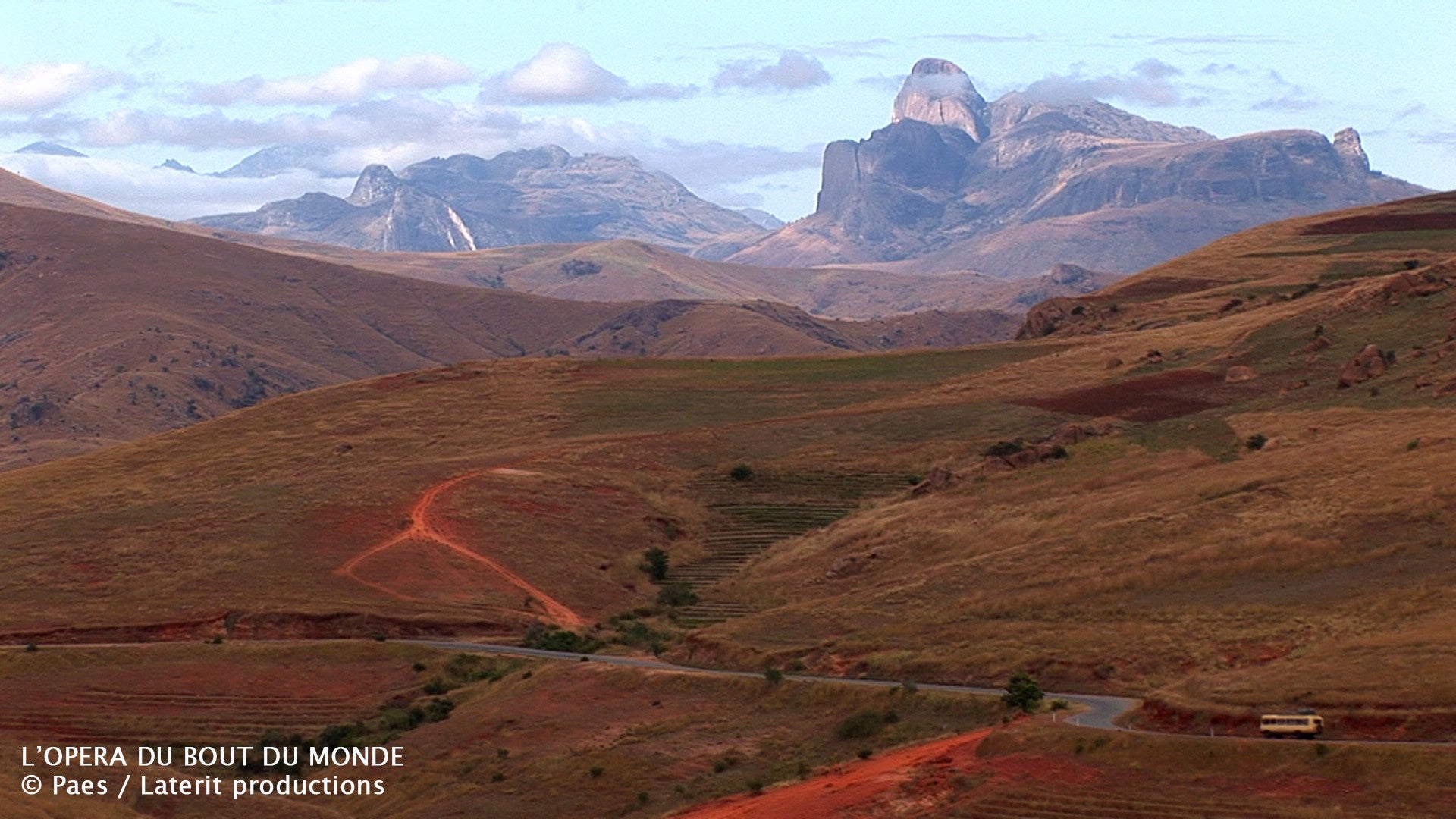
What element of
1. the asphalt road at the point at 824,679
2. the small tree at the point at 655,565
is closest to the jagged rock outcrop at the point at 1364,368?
the small tree at the point at 655,565

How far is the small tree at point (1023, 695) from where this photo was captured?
172 ft

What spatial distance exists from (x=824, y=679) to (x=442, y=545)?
32840 mm

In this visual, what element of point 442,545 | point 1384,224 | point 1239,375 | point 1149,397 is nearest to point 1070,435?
point 1149,397

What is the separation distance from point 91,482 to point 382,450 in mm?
18321

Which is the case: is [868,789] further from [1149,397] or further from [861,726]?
[1149,397]

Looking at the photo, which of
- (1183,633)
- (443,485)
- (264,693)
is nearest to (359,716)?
(264,693)

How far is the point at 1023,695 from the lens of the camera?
173ft

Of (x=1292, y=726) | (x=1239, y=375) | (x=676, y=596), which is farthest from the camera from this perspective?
(x=1239, y=375)

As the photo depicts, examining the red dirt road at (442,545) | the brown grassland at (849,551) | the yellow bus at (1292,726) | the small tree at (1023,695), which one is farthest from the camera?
the red dirt road at (442,545)

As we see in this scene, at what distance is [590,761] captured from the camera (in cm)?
5728

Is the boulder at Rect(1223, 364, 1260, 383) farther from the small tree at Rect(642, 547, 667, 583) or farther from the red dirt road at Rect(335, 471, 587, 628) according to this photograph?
the red dirt road at Rect(335, 471, 587, 628)

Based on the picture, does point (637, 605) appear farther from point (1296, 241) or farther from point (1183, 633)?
point (1296, 241)

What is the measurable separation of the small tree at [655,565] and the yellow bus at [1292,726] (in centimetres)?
5037

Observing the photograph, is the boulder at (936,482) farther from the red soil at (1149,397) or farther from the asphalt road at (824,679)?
the asphalt road at (824,679)
